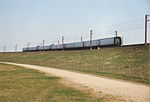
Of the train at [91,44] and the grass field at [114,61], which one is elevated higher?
the train at [91,44]

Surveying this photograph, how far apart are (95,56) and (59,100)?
118ft

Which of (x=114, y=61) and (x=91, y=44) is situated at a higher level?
(x=91, y=44)

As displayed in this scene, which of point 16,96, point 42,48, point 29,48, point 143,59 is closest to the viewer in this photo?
point 16,96

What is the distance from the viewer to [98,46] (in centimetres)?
5978

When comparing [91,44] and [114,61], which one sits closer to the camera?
[114,61]

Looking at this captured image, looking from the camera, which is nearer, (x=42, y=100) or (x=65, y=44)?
(x=42, y=100)

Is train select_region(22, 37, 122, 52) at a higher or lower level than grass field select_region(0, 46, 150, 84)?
A: higher

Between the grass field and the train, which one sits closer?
the grass field

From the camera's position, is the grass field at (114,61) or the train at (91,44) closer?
the grass field at (114,61)

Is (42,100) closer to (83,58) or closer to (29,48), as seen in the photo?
(83,58)

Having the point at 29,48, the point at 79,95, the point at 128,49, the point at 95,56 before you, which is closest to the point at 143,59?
the point at 128,49

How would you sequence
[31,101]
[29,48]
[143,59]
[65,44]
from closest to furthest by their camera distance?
[31,101], [143,59], [65,44], [29,48]

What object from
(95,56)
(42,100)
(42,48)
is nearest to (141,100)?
Answer: (42,100)

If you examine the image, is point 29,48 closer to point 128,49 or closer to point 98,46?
point 98,46
